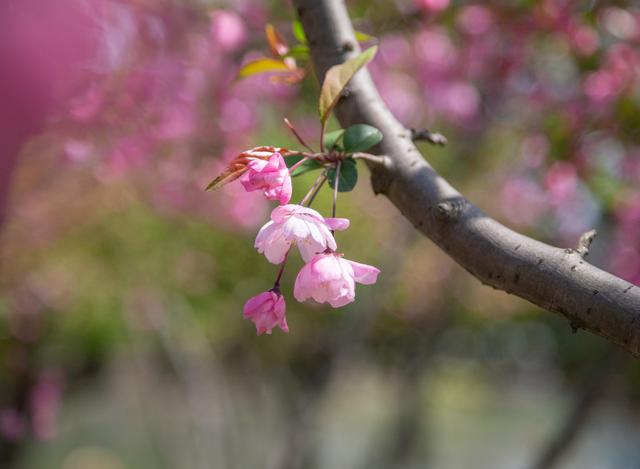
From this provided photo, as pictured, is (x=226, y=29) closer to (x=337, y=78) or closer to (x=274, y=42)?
(x=274, y=42)

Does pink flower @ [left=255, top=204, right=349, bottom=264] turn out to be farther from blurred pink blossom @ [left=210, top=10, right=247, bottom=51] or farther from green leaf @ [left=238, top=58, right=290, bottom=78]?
blurred pink blossom @ [left=210, top=10, right=247, bottom=51]

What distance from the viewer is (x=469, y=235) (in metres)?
0.68

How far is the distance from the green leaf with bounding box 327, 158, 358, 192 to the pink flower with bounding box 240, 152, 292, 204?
9 centimetres

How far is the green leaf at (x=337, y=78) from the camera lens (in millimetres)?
767

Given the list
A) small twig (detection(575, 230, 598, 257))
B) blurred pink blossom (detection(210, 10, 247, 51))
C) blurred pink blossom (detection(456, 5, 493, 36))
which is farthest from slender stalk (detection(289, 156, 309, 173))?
blurred pink blossom (detection(456, 5, 493, 36))

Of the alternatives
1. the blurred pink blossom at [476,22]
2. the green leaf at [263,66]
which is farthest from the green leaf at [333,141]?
the blurred pink blossom at [476,22]

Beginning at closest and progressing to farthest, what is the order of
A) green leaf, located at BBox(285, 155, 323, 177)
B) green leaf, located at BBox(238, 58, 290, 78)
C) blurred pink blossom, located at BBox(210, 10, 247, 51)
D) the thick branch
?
1. the thick branch
2. green leaf, located at BBox(285, 155, 323, 177)
3. green leaf, located at BBox(238, 58, 290, 78)
4. blurred pink blossom, located at BBox(210, 10, 247, 51)

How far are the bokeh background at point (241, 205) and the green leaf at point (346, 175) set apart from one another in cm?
30

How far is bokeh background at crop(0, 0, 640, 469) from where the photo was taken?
182 cm

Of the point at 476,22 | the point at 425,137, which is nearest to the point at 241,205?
the point at 476,22

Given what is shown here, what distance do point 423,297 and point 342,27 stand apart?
7.46 meters

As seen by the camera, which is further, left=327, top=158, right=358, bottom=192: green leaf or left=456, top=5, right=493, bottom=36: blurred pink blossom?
left=456, top=5, right=493, bottom=36: blurred pink blossom

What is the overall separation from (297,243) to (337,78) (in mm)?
203

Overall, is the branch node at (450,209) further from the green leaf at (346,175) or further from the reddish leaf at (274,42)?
the reddish leaf at (274,42)
